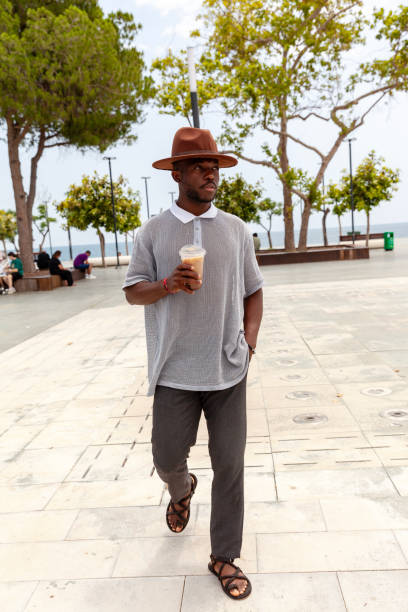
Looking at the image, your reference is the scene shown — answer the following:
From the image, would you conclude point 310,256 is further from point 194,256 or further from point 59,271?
point 194,256

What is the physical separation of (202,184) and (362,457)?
87.1 inches

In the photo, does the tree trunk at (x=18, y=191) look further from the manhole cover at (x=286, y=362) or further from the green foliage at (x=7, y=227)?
the green foliage at (x=7, y=227)

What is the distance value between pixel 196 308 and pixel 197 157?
63 centimetres

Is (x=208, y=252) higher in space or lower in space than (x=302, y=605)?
higher

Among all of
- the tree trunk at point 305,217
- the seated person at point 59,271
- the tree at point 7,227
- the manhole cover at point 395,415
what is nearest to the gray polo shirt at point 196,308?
the manhole cover at point 395,415

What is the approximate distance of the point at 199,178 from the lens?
2.43 m

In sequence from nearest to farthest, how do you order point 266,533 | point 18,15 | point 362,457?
point 266,533
point 362,457
point 18,15

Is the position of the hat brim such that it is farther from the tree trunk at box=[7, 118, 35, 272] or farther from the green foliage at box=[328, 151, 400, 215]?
the green foliage at box=[328, 151, 400, 215]

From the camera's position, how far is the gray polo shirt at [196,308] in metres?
2.41

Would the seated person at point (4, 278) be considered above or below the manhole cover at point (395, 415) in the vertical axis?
above

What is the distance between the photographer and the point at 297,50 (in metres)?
22.9

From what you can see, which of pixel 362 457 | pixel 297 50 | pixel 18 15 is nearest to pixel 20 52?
pixel 18 15

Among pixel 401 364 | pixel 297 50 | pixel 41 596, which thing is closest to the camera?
pixel 41 596

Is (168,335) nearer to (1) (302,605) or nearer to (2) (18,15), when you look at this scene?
(1) (302,605)
